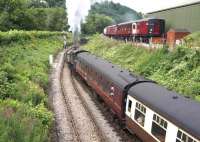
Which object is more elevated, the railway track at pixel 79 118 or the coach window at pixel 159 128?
the coach window at pixel 159 128

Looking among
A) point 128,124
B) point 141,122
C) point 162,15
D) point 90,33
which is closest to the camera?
point 141,122

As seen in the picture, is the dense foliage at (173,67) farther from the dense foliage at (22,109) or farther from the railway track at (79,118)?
the dense foliage at (22,109)

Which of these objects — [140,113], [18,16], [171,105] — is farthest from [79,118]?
[18,16]

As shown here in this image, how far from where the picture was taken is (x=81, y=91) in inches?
1326

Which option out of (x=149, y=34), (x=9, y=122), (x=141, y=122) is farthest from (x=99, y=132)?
(x=149, y=34)

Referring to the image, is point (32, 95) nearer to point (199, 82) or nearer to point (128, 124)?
point (128, 124)

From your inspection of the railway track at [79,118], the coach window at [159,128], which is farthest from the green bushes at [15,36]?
the coach window at [159,128]

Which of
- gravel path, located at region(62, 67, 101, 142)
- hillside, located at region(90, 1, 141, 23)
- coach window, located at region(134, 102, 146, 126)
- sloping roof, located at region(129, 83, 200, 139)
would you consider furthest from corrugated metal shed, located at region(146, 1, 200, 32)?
hillside, located at region(90, 1, 141, 23)

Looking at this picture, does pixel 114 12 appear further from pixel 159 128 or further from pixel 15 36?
pixel 159 128

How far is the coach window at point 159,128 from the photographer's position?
48.7 feet

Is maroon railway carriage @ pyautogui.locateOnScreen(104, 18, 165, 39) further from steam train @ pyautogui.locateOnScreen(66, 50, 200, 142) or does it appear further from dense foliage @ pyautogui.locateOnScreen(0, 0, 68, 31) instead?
steam train @ pyautogui.locateOnScreen(66, 50, 200, 142)

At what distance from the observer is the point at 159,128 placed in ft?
50.3

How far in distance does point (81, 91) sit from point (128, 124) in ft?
48.1

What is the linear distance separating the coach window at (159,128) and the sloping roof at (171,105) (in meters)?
0.26
